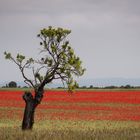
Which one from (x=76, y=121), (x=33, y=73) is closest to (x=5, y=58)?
(x=33, y=73)

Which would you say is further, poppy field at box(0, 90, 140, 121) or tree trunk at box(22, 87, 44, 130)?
poppy field at box(0, 90, 140, 121)

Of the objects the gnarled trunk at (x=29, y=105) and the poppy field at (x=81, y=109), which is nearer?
the gnarled trunk at (x=29, y=105)

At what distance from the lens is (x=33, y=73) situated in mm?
25438

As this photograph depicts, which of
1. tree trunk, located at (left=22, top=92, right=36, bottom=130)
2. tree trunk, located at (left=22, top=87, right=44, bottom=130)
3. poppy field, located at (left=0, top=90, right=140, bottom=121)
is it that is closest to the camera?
tree trunk, located at (left=22, top=87, right=44, bottom=130)

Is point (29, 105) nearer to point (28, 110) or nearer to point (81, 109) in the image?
point (28, 110)

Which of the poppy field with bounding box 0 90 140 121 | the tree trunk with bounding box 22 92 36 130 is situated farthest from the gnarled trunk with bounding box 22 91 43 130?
the poppy field with bounding box 0 90 140 121

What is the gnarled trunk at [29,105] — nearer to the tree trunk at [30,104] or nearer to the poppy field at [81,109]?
the tree trunk at [30,104]

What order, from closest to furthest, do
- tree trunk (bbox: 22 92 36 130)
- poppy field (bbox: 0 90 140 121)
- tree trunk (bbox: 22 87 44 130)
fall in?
tree trunk (bbox: 22 87 44 130) < tree trunk (bbox: 22 92 36 130) < poppy field (bbox: 0 90 140 121)

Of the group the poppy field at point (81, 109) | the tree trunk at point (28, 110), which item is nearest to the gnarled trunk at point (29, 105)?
the tree trunk at point (28, 110)

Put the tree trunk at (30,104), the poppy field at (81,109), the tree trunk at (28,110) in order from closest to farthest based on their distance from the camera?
the tree trunk at (30,104) < the tree trunk at (28,110) < the poppy field at (81,109)

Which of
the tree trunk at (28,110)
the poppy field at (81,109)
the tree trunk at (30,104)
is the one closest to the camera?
the tree trunk at (30,104)

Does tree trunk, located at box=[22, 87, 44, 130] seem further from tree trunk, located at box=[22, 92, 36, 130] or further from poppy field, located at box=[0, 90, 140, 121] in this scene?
poppy field, located at box=[0, 90, 140, 121]

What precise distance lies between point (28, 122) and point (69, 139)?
679 cm

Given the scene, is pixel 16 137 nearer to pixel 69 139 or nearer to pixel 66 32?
pixel 69 139
